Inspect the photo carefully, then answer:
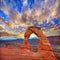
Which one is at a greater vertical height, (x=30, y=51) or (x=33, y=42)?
(x=33, y=42)

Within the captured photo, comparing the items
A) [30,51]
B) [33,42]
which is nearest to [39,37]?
[33,42]

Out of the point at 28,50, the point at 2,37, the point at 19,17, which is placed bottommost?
the point at 28,50

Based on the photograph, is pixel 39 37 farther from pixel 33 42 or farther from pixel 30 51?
pixel 30 51

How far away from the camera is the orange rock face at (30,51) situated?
109 inches

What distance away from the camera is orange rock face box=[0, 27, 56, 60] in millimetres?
2779

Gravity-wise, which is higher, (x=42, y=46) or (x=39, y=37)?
(x=39, y=37)

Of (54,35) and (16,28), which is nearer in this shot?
(54,35)

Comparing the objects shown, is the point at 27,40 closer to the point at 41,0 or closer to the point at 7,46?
the point at 7,46

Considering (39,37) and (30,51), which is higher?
(39,37)

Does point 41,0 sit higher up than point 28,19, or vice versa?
point 41,0

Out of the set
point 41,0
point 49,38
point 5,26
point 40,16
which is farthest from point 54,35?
point 5,26

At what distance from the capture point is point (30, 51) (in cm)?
285

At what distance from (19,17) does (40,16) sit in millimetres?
285

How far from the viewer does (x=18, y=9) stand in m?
2.90
